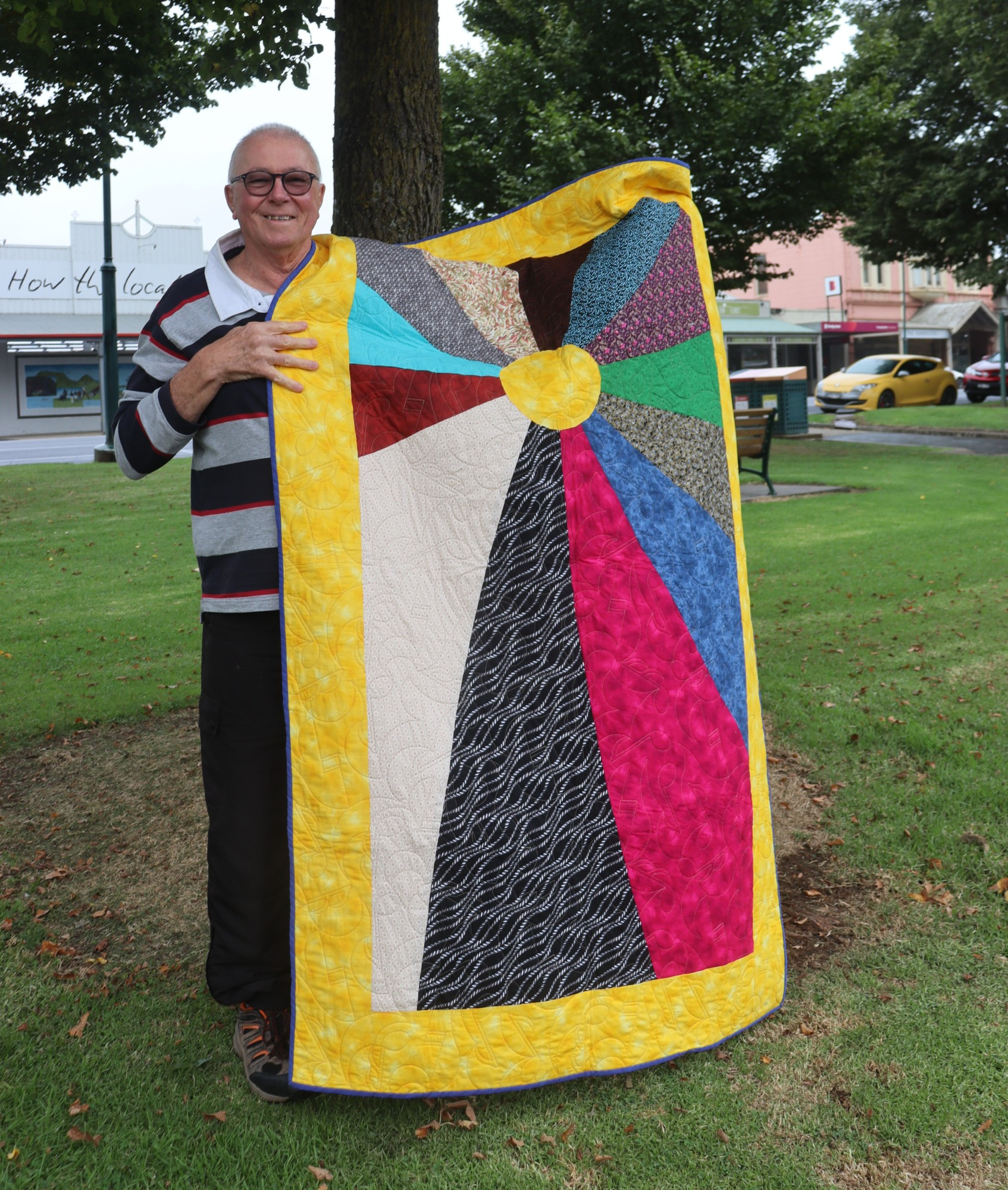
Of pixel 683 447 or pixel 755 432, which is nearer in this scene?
pixel 683 447

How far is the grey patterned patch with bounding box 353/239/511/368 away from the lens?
2607mm

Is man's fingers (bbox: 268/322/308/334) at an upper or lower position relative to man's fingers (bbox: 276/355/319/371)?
upper

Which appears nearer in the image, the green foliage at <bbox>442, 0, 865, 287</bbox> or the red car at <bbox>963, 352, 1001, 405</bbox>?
the green foliage at <bbox>442, 0, 865, 287</bbox>

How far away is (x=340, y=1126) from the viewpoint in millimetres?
2465

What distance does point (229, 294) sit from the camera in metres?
2.61

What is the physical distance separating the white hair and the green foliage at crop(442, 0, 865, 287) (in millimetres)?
16563

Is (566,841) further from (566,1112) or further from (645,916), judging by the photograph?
(566,1112)

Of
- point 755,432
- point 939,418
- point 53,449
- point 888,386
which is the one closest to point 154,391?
point 755,432

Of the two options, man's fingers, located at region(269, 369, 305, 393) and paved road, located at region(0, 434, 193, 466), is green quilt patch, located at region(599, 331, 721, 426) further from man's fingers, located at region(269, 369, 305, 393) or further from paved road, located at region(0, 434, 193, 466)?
paved road, located at region(0, 434, 193, 466)

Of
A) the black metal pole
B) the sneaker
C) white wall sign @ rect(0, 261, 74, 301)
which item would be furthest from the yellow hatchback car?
the sneaker

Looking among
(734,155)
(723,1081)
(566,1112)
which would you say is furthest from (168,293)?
(734,155)

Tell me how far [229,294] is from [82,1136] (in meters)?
1.92

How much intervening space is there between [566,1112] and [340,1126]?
1.65 ft

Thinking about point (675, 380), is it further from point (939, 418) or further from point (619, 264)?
point (939, 418)
